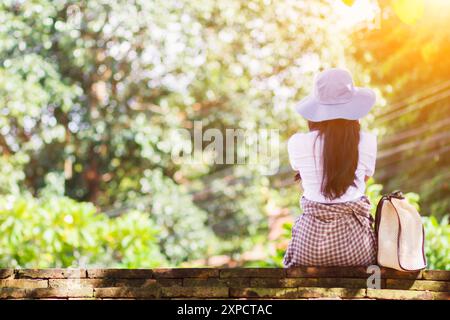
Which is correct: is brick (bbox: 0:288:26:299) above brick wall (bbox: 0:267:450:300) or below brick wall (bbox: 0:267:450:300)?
below

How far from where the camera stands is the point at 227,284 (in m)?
2.69

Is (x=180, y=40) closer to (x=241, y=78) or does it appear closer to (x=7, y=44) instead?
(x=241, y=78)

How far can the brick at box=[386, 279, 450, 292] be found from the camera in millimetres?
2711

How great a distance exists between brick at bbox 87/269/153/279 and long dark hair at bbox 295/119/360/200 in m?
0.77

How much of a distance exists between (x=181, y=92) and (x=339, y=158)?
8087 millimetres

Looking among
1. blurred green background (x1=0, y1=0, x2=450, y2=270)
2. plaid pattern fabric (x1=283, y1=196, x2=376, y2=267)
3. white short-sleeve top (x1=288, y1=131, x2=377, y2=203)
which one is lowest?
plaid pattern fabric (x1=283, y1=196, x2=376, y2=267)

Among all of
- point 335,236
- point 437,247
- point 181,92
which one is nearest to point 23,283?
point 335,236

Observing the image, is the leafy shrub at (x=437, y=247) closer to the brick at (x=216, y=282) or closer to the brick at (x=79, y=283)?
the brick at (x=216, y=282)

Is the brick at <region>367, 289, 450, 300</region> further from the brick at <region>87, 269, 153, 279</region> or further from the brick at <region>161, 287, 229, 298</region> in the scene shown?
the brick at <region>87, 269, 153, 279</region>

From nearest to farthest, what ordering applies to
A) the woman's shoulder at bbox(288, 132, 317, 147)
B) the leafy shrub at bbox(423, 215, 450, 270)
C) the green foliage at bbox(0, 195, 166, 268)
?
1. the woman's shoulder at bbox(288, 132, 317, 147)
2. the leafy shrub at bbox(423, 215, 450, 270)
3. the green foliage at bbox(0, 195, 166, 268)

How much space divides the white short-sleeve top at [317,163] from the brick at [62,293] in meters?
0.95

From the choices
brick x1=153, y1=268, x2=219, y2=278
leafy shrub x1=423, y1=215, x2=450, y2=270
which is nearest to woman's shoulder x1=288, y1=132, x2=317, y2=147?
brick x1=153, y1=268, x2=219, y2=278

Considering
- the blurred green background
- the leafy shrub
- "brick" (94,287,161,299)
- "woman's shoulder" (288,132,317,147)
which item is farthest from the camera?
the blurred green background

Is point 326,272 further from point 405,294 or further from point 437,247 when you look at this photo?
point 437,247
